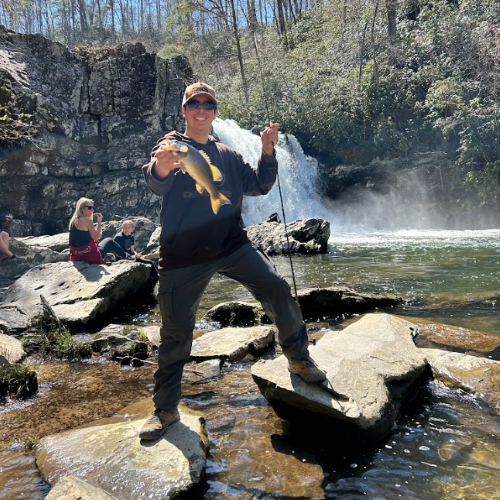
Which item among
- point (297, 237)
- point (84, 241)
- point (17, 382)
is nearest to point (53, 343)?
point (17, 382)

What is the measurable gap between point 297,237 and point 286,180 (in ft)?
24.9

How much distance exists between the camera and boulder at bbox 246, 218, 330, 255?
15.5m

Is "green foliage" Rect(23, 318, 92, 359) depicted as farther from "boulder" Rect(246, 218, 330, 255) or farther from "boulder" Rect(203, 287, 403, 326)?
"boulder" Rect(246, 218, 330, 255)

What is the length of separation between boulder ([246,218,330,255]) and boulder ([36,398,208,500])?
1225 centimetres

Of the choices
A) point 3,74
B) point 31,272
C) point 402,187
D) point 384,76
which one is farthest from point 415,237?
point 3,74

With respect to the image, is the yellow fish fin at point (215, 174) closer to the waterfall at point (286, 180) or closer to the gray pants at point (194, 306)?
the gray pants at point (194, 306)

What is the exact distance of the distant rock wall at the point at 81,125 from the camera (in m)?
20.7

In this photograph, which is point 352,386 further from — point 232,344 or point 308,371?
point 232,344

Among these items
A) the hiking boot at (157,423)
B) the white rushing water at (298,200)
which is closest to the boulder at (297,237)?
the white rushing water at (298,200)

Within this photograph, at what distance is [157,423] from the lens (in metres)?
3.12

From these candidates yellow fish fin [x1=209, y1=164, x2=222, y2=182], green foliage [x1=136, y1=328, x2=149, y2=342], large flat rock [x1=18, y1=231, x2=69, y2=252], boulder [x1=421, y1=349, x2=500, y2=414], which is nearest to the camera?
yellow fish fin [x1=209, y1=164, x2=222, y2=182]

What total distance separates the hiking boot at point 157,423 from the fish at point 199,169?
4.98 ft

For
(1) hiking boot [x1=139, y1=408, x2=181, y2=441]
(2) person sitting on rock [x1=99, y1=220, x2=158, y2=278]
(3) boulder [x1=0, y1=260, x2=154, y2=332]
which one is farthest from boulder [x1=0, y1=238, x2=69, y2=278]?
(1) hiking boot [x1=139, y1=408, x2=181, y2=441]

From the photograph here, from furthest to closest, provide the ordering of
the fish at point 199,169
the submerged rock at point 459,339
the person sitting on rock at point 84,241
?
the person sitting on rock at point 84,241 → the submerged rock at point 459,339 → the fish at point 199,169
